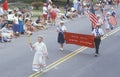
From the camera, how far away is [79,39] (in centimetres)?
2600

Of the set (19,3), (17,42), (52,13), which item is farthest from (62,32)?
(19,3)

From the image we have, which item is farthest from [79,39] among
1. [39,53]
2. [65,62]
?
[39,53]

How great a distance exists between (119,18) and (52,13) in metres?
9.80

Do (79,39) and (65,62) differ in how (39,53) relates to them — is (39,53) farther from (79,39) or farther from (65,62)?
(79,39)

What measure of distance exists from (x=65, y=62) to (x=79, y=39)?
378cm

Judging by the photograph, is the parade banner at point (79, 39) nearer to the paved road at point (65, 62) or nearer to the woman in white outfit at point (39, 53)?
the paved road at point (65, 62)

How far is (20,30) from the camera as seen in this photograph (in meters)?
29.5

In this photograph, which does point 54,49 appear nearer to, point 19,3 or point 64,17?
point 64,17

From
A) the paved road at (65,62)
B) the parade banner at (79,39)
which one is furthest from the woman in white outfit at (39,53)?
the parade banner at (79,39)

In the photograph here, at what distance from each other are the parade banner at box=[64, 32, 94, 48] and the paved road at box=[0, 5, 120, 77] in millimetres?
424

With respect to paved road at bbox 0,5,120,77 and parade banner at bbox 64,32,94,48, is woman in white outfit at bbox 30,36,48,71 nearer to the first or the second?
paved road at bbox 0,5,120,77

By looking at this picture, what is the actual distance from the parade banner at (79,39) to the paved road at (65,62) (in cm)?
42

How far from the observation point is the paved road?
20.3 m

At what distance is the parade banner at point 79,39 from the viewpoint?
82.7 feet
